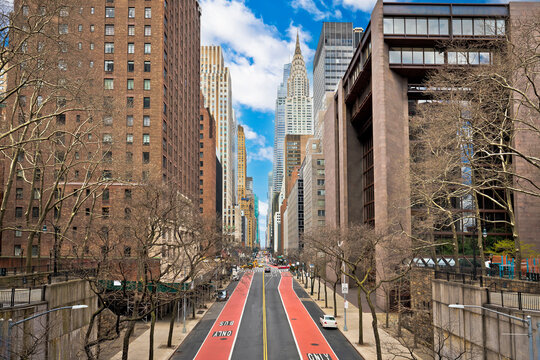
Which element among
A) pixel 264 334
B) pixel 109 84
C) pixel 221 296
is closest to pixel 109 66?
pixel 109 84

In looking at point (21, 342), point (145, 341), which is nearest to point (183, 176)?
point (145, 341)

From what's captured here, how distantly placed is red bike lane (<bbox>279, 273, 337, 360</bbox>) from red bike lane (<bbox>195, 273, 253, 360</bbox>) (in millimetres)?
5351

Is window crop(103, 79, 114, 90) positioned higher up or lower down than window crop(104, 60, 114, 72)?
lower down

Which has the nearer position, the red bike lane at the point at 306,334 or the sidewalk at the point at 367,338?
the sidewalk at the point at 367,338

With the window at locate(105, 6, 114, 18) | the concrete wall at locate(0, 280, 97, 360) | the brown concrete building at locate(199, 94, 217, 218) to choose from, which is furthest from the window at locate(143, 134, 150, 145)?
the brown concrete building at locate(199, 94, 217, 218)

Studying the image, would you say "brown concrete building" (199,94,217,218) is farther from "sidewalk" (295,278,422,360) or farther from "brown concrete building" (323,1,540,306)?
"brown concrete building" (323,1,540,306)

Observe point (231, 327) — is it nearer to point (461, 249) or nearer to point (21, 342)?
point (21, 342)

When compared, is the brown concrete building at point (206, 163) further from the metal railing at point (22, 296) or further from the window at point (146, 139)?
the metal railing at point (22, 296)

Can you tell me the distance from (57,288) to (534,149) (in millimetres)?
48542

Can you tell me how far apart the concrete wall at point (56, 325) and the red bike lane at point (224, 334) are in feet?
31.1

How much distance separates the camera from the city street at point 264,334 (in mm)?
31672

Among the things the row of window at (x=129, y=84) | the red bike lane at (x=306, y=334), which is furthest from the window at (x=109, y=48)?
the red bike lane at (x=306, y=334)

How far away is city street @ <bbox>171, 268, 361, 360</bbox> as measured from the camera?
3167cm

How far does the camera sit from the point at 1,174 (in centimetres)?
6556
